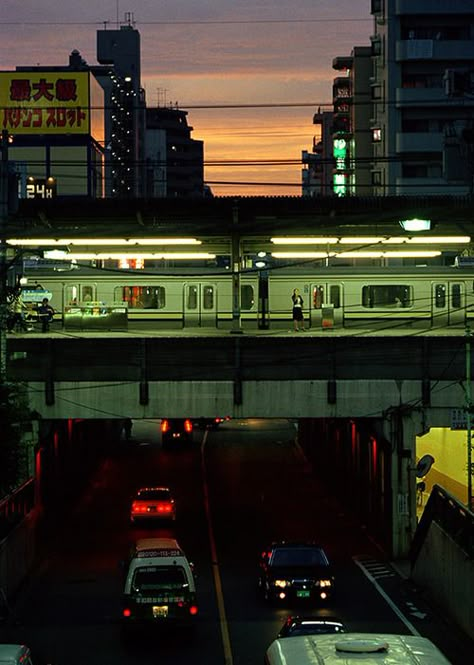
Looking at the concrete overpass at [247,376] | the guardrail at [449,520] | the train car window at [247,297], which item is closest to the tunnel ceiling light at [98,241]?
the train car window at [247,297]

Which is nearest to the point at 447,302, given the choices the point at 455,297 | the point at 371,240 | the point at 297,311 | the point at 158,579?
the point at 455,297

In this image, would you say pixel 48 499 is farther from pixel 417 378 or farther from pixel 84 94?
pixel 84 94

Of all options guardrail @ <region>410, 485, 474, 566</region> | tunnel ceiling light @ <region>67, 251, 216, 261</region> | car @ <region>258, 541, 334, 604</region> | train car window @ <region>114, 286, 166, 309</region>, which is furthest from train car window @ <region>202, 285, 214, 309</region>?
car @ <region>258, 541, 334, 604</region>

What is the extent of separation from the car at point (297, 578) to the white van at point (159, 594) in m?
3.40

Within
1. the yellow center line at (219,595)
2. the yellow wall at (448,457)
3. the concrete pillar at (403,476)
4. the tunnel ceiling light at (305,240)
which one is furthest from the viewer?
the tunnel ceiling light at (305,240)

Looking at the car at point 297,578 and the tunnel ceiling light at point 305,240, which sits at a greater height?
the tunnel ceiling light at point 305,240

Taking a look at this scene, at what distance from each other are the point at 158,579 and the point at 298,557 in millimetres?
4669

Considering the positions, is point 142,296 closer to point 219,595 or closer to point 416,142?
point 219,595

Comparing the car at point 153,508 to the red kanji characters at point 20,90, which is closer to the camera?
the car at point 153,508

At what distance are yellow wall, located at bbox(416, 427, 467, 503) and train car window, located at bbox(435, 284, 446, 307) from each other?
24.3ft

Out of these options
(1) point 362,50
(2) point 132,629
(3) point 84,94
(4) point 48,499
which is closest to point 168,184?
(1) point 362,50

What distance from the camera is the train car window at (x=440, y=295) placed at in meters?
49.6

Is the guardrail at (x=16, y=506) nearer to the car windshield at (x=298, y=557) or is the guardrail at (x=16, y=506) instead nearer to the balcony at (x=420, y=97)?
the car windshield at (x=298, y=557)

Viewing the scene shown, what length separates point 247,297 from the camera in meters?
50.2
